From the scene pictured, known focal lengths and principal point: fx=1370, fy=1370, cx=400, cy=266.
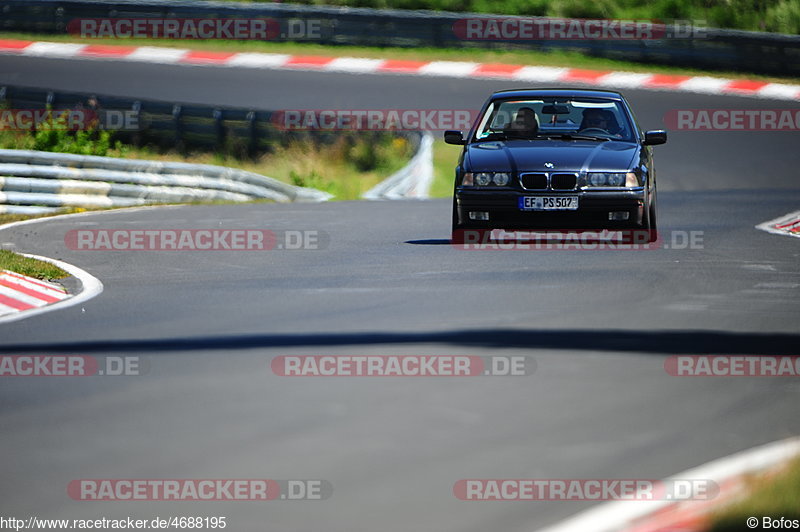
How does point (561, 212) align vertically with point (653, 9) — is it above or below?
below

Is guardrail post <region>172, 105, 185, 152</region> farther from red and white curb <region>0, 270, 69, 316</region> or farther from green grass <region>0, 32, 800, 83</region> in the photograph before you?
red and white curb <region>0, 270, 69, 316</region>

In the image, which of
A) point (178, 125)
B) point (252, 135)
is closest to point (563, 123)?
point (252, 135)

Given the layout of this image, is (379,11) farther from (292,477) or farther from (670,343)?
(292,477)

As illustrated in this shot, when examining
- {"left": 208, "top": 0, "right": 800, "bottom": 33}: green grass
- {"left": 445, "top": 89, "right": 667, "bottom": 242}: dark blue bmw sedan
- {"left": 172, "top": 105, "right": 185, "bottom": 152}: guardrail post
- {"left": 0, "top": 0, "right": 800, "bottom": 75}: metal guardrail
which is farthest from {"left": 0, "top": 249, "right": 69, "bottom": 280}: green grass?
{"left": 208, "top": 0, "right": 800, "bottom": 33}: green grass

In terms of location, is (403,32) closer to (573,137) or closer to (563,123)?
(563,123)

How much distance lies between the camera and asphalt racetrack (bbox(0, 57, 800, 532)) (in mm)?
5398

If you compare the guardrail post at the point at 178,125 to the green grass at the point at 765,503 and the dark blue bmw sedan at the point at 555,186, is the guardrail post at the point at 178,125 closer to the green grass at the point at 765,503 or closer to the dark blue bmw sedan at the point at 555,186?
the dark blue bmw sedan at the point at 555,186

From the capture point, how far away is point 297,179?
23.3 meters

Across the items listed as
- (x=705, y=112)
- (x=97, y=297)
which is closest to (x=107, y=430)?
(x=97, y=297)

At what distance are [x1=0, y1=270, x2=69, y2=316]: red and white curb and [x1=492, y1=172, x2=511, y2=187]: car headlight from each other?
389 centimetres

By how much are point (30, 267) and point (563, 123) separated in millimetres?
5278

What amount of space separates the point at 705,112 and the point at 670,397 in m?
19.4

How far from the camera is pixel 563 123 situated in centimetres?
1350

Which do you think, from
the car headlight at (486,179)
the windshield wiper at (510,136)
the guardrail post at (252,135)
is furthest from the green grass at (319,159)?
the car headlight at (486,179)
